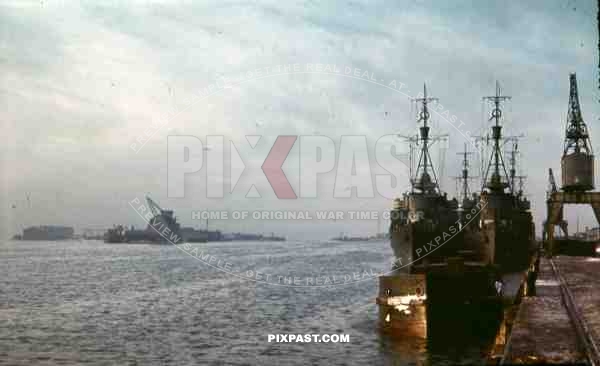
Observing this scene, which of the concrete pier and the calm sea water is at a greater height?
the concrete pier

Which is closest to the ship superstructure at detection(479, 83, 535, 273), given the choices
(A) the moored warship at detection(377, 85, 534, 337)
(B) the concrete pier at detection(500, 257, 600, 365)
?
(A) the moored warship at detection(377, 85, 534, 337)

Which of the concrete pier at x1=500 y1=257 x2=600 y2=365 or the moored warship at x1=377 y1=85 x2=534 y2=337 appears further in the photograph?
the moored warship at x1=377 y1=85 x2=534 y2=337

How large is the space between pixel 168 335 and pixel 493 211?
123 feet

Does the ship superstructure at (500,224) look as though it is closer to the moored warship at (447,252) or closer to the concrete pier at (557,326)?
the moored warship at (447,252)

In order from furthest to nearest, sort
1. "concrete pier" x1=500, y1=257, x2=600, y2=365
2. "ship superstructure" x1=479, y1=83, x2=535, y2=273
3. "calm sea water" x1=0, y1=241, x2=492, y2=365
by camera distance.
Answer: "ship superstructure" x1=479, y1=83, x2=535, y2=273 → "calm sea water" x1=0, y1=241, x2=492, y2=365 → "concrete pier" x1=500, y1=257, x2=600, y2=365

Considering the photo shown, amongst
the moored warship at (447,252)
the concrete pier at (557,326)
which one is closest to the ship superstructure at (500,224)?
the moored warship at (447,252)

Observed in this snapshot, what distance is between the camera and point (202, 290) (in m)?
56.2

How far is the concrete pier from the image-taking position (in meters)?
11.9

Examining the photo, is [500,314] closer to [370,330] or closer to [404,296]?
[404,296]

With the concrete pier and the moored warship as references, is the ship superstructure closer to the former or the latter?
the moored warship

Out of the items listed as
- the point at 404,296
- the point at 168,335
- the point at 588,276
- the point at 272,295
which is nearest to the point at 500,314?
the point at 404,296

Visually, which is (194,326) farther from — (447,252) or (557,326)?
(447,252)

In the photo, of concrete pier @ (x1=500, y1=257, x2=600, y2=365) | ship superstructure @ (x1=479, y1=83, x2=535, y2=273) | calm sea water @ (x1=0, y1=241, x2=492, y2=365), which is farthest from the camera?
ship superstructure @ (x1=479, y1=83, x2=535, y2=273)

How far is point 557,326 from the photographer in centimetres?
1527
